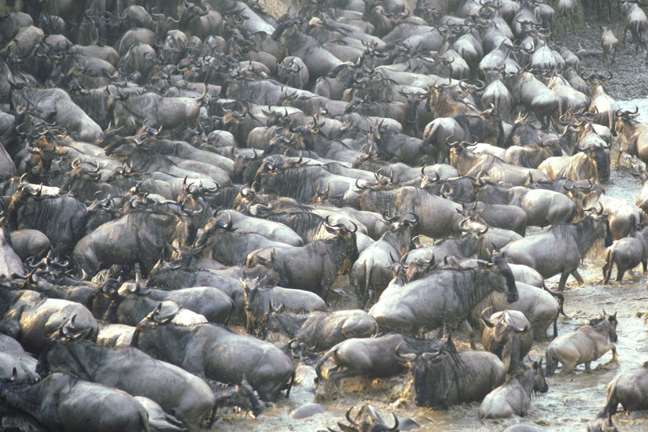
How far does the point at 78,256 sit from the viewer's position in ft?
33.8

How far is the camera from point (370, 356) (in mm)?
7531

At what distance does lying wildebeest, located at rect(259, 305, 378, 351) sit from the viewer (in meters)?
8.27

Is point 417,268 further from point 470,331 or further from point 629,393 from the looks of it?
point 629,393

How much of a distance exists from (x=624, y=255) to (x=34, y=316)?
8016 millimetres

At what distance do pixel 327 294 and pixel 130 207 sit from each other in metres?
3.09

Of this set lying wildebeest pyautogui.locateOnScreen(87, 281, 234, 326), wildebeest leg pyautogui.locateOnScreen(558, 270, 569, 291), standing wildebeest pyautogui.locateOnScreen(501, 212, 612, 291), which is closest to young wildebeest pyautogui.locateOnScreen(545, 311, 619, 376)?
standing wildebeest pyautogui.locateOnScreen(501, 212, 612, 291)

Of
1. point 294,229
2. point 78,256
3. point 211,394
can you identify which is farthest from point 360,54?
point 211,394

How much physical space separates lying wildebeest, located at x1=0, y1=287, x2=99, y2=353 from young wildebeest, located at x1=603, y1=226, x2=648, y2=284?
23.8 ft

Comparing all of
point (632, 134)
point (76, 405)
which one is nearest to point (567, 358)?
point (76, 405)

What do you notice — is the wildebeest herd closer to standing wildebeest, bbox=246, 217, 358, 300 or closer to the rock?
standing wildebeest, bbox=246, 217, 358, 300

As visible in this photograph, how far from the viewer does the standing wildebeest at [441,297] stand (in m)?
→ 8.56

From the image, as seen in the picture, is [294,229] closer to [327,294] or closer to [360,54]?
[327,294]

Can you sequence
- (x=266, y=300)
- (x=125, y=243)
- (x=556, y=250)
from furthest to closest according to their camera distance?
1. (x=556, y=250)
2. (x=125, y=243)
3. (x=266, y=300)

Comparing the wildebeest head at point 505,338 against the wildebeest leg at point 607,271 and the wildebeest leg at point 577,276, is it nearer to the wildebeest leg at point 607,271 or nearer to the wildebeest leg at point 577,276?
the wildebeest leg at point 577,276
